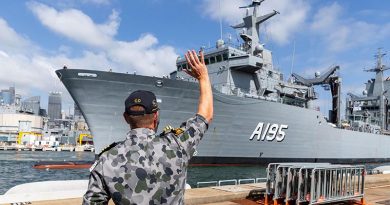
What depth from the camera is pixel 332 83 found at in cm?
4362

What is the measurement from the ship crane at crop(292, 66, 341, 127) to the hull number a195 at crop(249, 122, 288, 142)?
14.7 m

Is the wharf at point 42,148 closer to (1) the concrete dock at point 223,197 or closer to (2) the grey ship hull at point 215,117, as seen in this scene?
(2) the grey ship hull at point 215,117

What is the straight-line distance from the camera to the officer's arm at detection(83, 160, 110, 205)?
1931 mm

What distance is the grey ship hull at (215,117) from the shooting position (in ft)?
80.1

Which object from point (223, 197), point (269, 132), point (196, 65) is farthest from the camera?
point (269, 132)

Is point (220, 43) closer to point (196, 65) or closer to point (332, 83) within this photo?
point (332, 83)

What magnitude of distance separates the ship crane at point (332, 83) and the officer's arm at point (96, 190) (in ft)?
141

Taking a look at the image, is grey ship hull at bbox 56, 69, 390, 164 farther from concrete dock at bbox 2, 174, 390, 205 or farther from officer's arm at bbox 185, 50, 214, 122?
officer's arm at bbox 185, 50, 214, 122

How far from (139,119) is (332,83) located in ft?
148

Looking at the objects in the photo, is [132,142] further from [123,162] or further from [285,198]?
[285,198]

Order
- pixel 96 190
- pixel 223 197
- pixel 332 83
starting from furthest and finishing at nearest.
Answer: pixel 332 83
pixel 223 197
pixel 96 190

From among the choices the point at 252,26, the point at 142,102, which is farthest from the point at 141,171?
the point at 252,26

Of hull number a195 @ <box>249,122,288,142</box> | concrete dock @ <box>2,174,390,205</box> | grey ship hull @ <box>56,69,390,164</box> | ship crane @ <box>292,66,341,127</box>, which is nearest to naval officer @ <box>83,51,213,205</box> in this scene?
concrete dock @ <box>2,174,390,205</box>

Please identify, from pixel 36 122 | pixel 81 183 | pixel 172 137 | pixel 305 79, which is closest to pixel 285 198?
pixel 81 183
